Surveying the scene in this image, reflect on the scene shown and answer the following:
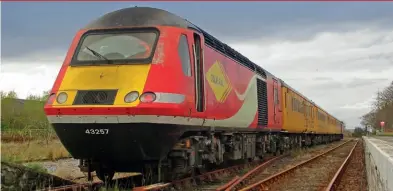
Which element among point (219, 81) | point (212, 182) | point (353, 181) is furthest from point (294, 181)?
point (219, 81)

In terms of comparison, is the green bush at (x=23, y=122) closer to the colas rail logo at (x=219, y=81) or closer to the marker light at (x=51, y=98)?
the colas rail logo at (x=219, y=81)

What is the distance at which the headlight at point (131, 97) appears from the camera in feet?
26.2

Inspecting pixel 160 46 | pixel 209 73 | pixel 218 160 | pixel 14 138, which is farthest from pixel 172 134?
pixel 14 138

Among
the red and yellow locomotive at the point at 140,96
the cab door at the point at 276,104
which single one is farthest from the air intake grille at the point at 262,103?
the red and yellow locomotive at the point at 140,96

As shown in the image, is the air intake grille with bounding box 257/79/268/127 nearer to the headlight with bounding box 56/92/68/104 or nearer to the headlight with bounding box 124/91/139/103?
the headlight with bounding box 124/91/139/103

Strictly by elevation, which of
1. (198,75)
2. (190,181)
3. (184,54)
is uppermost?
(184,54)

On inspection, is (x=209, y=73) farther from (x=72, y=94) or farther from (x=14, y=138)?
(x=14, y=138)

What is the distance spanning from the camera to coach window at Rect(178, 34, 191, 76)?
29.6 feet

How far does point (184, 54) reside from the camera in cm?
916

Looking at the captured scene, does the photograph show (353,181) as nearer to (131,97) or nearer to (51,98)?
(131,97)

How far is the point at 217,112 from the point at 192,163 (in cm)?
185

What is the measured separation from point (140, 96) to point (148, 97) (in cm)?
14

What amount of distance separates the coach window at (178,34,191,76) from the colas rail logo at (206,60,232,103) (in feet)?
3.36

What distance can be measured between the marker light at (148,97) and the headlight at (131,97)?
0.10 meters
